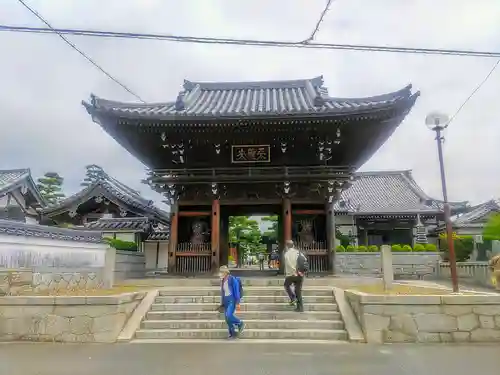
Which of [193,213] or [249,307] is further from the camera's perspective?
[193,213]

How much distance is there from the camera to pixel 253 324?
916cm

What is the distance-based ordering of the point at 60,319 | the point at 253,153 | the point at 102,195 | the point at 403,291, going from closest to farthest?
1. the point at 60,319
2. the point at 403,291
3. the point at 253,153
4. the point at 102,195

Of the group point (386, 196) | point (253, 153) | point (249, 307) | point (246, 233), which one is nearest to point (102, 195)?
point (253, 153)

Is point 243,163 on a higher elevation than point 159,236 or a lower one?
higher

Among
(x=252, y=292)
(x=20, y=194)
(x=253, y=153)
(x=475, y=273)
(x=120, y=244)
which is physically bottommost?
(x=252, y=292)

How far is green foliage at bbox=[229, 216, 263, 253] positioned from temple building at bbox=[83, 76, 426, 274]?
24.6 meters

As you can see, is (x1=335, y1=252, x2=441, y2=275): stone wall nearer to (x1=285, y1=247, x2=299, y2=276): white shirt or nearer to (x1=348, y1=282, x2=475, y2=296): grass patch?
(x1=348, y1=282, x2=475, y2=296): grass patch

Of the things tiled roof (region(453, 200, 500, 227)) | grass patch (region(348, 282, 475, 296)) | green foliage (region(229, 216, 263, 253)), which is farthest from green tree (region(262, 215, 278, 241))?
grass patch (region(348, 282, 475, 296))

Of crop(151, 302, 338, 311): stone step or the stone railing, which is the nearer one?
crop(151, 302, 338, 311): stone step

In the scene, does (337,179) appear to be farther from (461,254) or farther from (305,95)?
(461,254)

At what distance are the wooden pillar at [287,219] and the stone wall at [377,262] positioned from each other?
8.25 metres

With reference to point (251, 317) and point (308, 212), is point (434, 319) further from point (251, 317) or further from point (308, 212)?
point (308, 212)

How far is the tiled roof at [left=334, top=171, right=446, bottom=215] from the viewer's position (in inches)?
1167

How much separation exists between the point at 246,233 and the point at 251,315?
32423 mm
